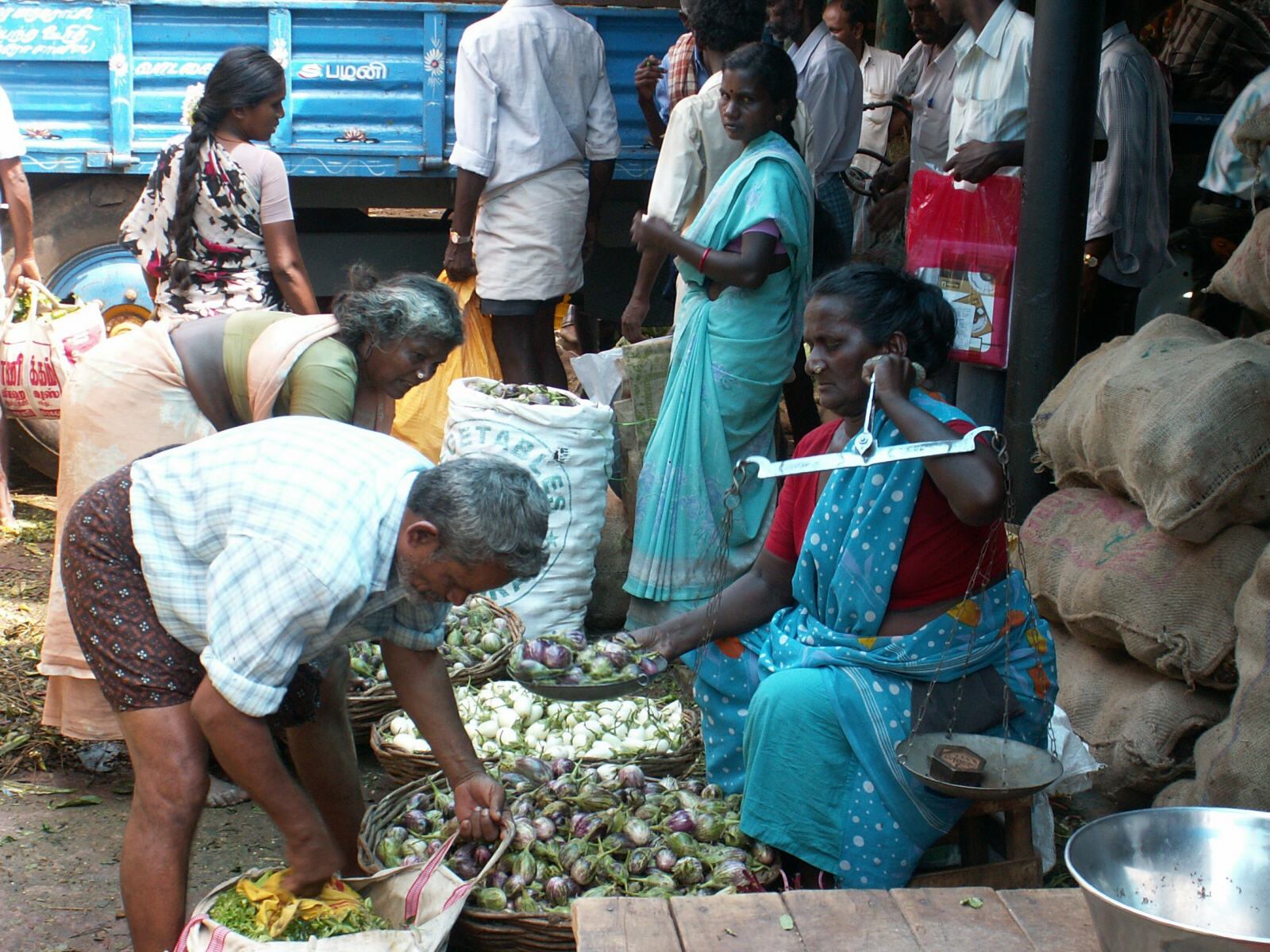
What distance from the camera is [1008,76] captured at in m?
3.78

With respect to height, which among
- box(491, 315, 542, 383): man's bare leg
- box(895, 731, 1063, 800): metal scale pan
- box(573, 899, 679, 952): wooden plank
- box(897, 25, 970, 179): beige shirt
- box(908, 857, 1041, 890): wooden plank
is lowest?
box(908, 857, 1041, 890): wooden plank

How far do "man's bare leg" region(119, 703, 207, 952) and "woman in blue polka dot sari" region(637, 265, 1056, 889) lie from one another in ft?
3.40

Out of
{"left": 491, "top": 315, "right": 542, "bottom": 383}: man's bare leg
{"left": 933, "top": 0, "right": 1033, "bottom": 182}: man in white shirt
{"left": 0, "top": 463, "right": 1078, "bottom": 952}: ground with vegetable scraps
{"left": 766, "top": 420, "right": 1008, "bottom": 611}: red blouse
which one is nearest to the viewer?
{"left": 766, "top": 420, "right": 1008, "bottom": 611}: red blouse

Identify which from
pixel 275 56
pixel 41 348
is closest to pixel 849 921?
pixel 41 348

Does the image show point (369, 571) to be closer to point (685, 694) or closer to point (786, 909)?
point (786, 909)

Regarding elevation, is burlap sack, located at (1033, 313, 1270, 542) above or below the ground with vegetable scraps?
above

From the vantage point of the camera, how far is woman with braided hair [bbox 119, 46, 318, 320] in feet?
12.3

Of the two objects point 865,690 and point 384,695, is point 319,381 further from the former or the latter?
point 865,690

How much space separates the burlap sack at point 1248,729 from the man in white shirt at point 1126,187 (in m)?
2.24

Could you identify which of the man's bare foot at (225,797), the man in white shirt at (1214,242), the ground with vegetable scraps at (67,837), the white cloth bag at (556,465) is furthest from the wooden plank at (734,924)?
the man in white shirt at (1214,242)

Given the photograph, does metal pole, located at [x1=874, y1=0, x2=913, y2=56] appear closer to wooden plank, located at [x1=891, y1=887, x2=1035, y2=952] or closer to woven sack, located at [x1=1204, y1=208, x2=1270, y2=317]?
woven sack, located at [x1=1204, y1=208, x2=1270, y2=317]

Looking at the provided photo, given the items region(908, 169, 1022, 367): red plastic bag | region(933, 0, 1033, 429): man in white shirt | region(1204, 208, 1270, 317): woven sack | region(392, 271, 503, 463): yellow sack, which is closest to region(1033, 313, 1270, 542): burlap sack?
region(1204, 208, 1270, 317): woven sack

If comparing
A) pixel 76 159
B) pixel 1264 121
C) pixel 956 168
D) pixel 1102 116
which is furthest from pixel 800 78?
pixel 76 159

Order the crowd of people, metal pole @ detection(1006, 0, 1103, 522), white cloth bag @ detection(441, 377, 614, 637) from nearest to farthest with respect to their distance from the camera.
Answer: the crowd of people → metal pole @ detection(1006, 0, 1103, 522) → white cloth bag @ detection(441, 377, 614, 637)
